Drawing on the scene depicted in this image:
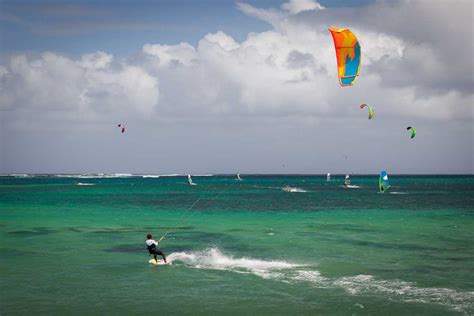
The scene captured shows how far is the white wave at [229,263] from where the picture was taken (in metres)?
17.8

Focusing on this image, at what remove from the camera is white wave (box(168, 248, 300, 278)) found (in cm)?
1783

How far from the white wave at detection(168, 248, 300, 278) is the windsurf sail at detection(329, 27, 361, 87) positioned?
8.39 meters

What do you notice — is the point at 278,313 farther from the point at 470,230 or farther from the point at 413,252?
the point at 470,230

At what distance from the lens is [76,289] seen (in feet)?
49.6

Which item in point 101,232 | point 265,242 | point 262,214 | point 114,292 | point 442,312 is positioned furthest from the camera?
point 262,214

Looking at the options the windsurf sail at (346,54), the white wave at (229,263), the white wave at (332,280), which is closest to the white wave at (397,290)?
the white wave at (332,280)

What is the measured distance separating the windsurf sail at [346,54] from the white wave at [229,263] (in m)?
8.39

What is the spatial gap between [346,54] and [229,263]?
415 inches

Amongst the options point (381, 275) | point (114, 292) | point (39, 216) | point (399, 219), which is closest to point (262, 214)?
point (399, 219)

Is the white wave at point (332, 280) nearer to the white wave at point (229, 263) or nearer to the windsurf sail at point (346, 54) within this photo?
the white wave at point (229, 263)

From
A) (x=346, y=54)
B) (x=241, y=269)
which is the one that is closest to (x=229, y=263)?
(x=241, y=269)

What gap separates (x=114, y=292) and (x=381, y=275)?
32.4 ft

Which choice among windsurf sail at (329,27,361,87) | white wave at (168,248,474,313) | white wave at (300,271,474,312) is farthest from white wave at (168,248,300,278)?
windsurf sail at (329,27,361,87)

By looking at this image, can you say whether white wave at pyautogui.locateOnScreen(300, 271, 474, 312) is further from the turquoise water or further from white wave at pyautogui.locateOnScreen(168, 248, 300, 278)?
white wave at pyautogui.locateOnScreen(168, 248, 300, 278)
